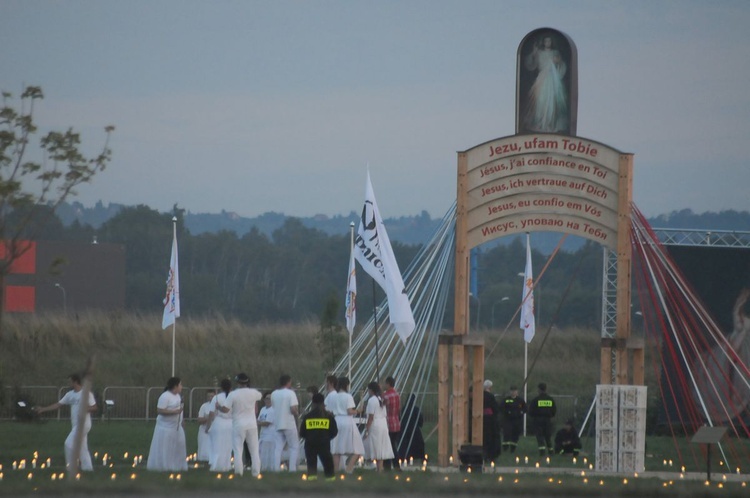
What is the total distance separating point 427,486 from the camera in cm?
1620

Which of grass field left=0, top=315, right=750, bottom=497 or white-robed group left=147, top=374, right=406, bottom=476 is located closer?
grass field left=0, top=315, right=750, bottom=497

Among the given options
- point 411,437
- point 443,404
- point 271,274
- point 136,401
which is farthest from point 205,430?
point 271,274

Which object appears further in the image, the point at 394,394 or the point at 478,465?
the point at 394,394

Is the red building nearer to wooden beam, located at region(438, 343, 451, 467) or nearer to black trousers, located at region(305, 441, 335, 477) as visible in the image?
wooden beam, located at region(438, 343, 451, 467)

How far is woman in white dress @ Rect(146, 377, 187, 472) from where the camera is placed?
19984mm

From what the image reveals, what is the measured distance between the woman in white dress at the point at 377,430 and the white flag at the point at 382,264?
1.18 m

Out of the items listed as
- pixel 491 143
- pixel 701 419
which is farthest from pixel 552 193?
pixel 701 419

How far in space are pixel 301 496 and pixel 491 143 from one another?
8201 millimetres

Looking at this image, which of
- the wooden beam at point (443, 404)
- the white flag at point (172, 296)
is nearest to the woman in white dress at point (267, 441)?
the wooden beam at point (443, 404)

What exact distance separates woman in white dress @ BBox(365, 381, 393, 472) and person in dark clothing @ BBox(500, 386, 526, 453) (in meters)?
7.49

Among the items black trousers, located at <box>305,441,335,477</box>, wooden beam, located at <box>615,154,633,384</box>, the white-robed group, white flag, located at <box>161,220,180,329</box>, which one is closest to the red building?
white flag, located at <box>161,220,180,329</box>

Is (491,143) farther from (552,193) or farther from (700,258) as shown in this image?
(700,258)

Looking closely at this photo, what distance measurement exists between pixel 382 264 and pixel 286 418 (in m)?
3.31

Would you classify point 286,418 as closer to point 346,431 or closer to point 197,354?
point 346,431
